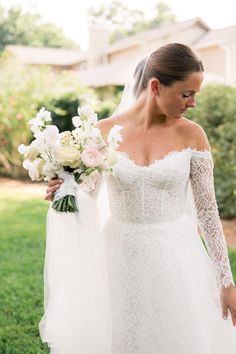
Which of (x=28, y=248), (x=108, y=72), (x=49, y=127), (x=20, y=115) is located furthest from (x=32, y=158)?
(x=108, y=72)

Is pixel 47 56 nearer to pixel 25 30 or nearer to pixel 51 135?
pixel 25 30

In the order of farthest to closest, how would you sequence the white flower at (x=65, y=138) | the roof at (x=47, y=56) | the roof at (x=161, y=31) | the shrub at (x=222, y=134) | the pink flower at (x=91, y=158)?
the roof at (x=47, y=56), the roof at (x=161, y=31), the shrub at (x=222, y=134), the white flower at (x=65, y=138), the pink flower at (x=91, y=158)

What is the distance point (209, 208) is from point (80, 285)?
0.70 m

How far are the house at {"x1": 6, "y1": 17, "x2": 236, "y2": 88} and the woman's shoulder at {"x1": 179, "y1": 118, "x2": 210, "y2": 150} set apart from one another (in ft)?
46.5

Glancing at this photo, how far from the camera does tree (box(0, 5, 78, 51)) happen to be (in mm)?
53281

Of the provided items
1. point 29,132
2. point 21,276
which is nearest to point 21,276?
point 21,276

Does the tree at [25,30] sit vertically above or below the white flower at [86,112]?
below

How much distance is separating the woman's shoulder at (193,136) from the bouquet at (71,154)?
43cm

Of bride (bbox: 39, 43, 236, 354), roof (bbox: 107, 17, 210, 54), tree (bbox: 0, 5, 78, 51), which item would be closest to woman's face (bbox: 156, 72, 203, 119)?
bride (bbox: 39, 43, 236, 354)

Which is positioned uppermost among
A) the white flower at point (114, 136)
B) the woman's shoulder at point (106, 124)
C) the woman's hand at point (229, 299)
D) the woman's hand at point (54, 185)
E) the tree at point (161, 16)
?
the white flower at point (114, 136)

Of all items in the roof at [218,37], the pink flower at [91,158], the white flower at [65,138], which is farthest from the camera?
the roof at [218,37]

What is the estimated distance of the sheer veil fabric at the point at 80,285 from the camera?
2332mm

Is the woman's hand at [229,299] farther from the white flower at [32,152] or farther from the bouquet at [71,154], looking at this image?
the white flower at [32,152]

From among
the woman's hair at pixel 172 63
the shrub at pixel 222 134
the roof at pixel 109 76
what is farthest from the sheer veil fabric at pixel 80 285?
the roof at pixel 109 76
